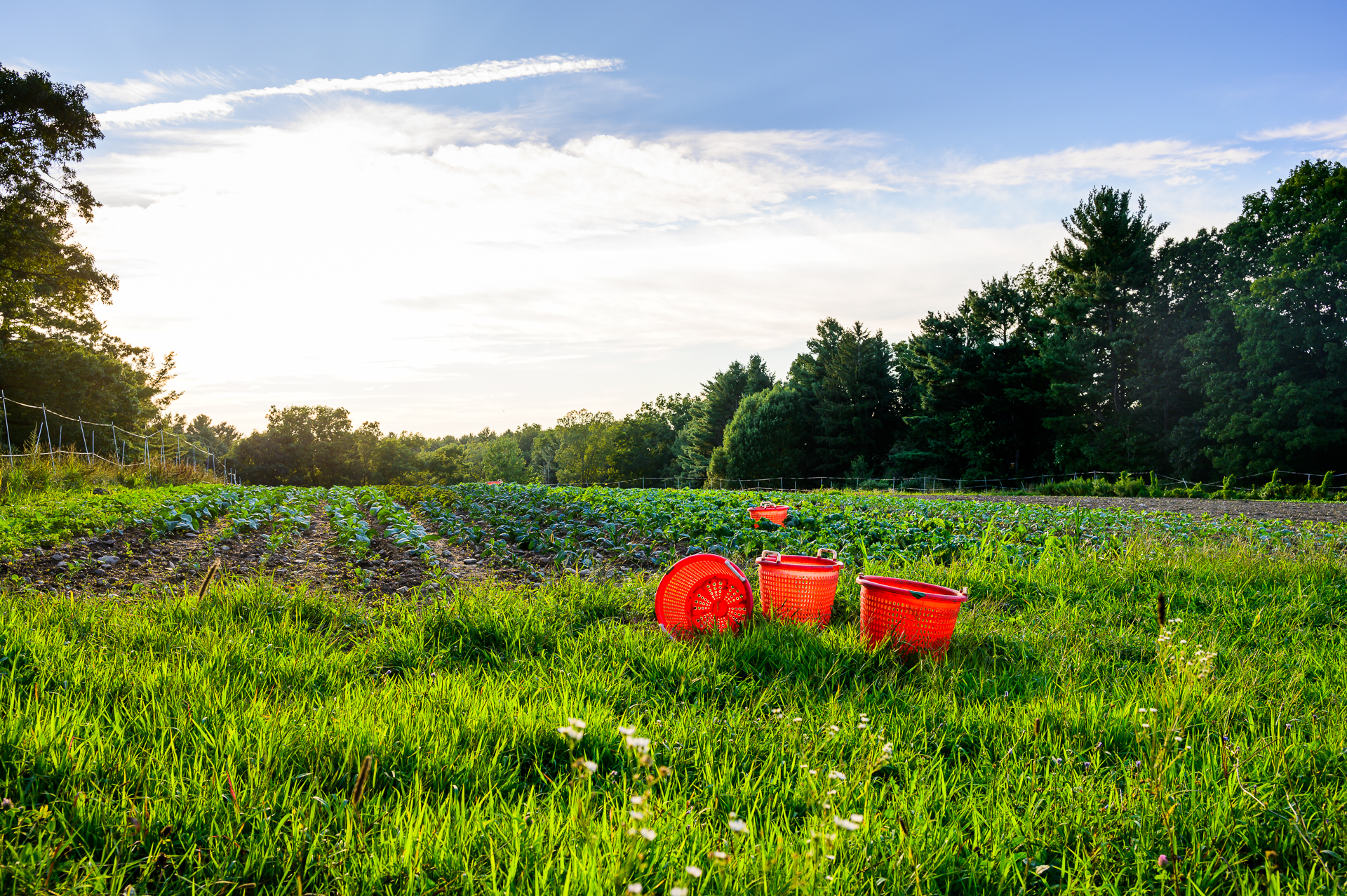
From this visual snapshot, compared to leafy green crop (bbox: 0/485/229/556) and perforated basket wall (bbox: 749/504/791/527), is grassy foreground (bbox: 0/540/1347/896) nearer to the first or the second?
leafy green crop (bbox: 0/485/229/556)

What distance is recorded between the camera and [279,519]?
40.5ft

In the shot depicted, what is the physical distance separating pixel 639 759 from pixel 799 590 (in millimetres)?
2488

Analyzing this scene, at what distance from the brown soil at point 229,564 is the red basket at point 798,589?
2949mm

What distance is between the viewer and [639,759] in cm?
225

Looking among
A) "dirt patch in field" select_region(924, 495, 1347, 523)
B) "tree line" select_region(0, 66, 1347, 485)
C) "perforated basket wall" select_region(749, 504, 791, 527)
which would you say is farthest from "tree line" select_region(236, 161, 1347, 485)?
"perforated basket wall" select_region(749, 504, 791, 527)

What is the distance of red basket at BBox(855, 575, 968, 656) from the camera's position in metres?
3.95

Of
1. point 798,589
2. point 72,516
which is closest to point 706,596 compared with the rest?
point 798,589

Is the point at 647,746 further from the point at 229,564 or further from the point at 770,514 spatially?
the point at 770,514

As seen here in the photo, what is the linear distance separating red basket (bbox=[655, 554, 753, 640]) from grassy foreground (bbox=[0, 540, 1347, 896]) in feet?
0.57

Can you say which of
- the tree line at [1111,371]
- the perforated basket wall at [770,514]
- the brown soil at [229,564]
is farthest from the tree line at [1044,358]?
the perforated basket wall at [770,514]

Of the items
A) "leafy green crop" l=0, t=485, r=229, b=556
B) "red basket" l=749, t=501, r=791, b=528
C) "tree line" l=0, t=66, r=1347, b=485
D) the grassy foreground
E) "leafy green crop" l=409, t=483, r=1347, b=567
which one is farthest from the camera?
"tree line" l=0, t=66, r=1347, b=485

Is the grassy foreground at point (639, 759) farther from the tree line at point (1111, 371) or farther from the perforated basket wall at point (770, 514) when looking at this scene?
the tree line at point (1111, 371)

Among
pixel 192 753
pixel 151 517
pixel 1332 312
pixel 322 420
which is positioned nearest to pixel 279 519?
pixel 151 517

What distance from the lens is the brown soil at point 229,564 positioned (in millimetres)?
6434
